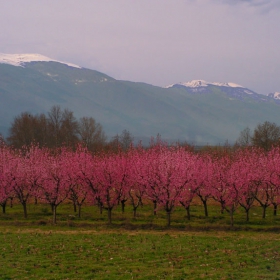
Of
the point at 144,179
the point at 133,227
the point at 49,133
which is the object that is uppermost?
the point at 49,133

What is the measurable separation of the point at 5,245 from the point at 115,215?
1535 centimetres

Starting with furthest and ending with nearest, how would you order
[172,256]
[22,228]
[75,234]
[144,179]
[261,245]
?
1. [144,179]
2. [22,228]
3. [75,234]
4. [261,245]
5. [172,256]

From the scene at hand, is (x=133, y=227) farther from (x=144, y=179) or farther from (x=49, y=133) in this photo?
(x=49, y=133)

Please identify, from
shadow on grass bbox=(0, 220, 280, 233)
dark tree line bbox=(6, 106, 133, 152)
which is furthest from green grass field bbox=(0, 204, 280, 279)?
dark tree line bbox=(6, 106, 133, 152)

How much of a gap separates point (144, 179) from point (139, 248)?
1262 cm

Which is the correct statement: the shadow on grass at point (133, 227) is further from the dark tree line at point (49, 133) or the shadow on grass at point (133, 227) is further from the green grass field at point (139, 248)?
the dark tree line at point (49, 133)

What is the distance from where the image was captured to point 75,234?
86.8 ft

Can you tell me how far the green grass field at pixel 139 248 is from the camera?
16.5 m

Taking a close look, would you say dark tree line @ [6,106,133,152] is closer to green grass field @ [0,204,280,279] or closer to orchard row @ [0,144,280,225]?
orchard row @ [0,144,280,225]

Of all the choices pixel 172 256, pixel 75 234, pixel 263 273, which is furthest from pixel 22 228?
pixel 263 273

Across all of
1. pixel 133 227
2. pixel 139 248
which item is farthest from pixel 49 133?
pixel 139 248

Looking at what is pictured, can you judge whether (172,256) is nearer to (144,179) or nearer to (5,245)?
(5,245)

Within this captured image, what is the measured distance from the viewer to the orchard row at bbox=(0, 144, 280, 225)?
32.7m

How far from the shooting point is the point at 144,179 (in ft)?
111
